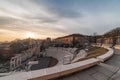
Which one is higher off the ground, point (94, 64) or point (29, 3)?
point (29, 3)

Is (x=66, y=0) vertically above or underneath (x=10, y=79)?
above

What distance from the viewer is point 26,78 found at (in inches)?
101

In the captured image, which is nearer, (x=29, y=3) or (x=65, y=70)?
(x=65, y=70)

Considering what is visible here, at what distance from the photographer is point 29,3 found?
10.3 metres

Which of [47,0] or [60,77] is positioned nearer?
[60,77]

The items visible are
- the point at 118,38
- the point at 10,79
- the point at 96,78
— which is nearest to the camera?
the point at 10,79

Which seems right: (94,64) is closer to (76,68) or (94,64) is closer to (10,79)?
(76,68)

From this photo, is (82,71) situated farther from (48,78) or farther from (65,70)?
(48,78)

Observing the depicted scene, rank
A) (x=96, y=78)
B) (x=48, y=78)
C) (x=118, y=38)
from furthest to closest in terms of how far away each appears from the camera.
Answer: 1. (x=118, y=38)
2. (x=96, y=78)
3. (x=48, y=78)

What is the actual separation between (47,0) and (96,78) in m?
8.62

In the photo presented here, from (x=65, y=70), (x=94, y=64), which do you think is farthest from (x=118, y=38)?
(x=65, y=70)

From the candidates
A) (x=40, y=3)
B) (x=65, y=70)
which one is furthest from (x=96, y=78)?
(x=40, y=3)

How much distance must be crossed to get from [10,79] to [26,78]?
33cm

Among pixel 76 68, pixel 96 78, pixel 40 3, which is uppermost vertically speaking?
pixel 40 3
